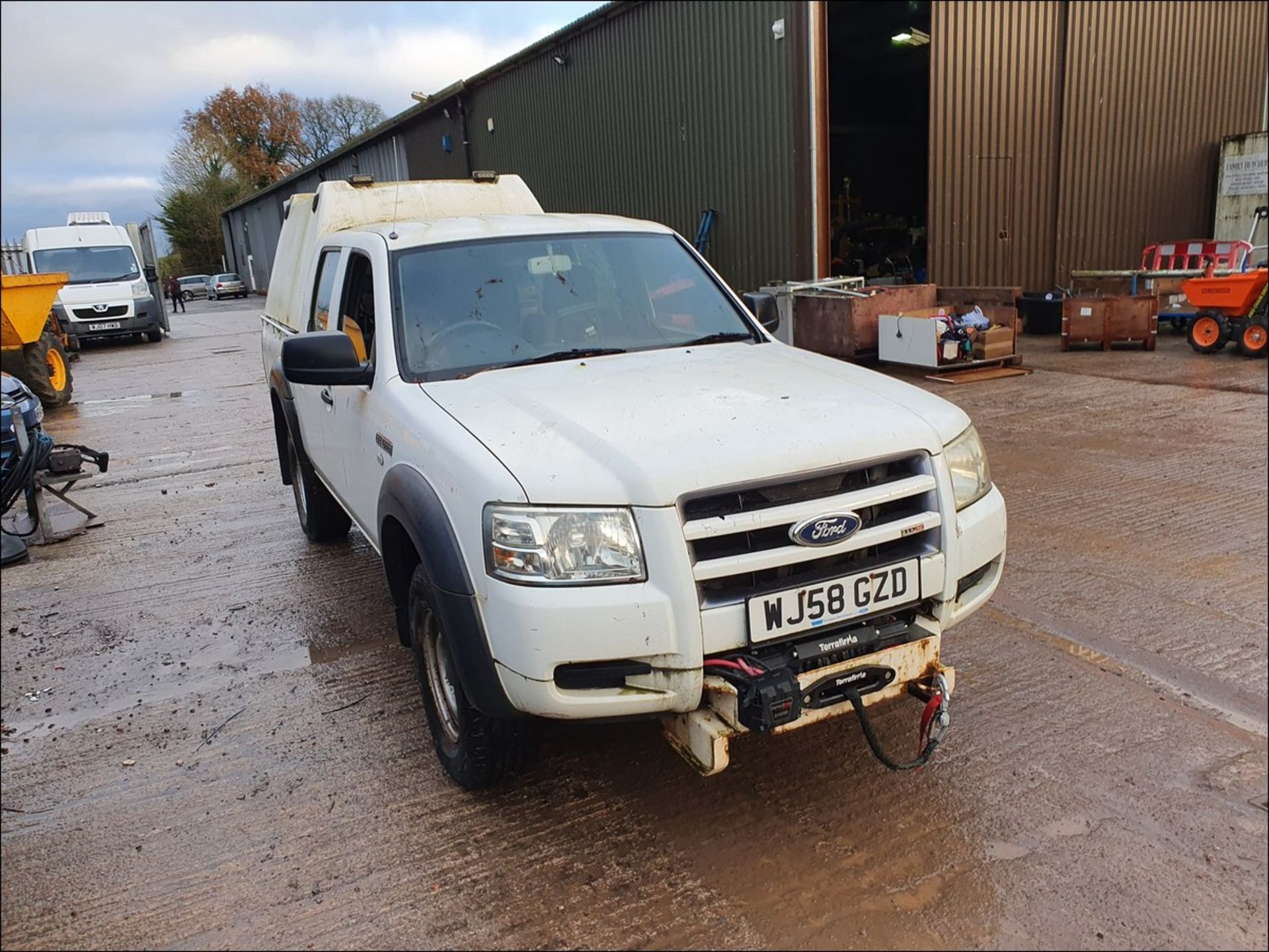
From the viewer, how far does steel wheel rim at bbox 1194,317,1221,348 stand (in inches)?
420

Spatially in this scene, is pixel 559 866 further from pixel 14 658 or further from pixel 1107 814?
pixel 14 658

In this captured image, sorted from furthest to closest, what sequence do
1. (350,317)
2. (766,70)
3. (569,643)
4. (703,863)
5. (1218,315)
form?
1. (766,70)
2. (1218,315)
3. (350,317)
4. (703,863)
5. (569,643)

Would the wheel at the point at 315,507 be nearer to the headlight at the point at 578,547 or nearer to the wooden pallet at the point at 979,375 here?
the headlight at the point at 578,547

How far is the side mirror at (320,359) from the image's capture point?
348 centimetres

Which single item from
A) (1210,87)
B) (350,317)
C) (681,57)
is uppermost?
(681,57)

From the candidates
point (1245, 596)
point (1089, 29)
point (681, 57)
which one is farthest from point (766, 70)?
point (1245, 596)

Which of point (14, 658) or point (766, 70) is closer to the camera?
point (14, 658)

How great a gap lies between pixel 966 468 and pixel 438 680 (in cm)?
194

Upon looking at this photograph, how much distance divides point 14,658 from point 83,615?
587 millimetres

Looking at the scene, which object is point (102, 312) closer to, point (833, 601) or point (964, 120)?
point (964, 120)

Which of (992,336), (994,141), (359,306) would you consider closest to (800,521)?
(359,306)

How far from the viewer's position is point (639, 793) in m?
3.16

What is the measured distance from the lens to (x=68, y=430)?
10867 mm

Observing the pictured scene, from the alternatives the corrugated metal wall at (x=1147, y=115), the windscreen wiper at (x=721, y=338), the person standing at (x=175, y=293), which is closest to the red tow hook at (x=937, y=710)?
the windscreen wiper at (x=721, y=338)
